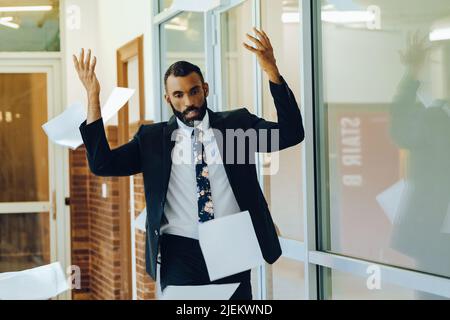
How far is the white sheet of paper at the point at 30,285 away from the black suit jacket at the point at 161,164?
1.61ft

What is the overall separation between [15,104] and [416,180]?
511 centimetres

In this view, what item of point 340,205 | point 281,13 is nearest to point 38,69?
point 281,13

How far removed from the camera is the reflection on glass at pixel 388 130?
247 cm

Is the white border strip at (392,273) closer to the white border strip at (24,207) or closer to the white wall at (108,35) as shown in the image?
the white wall at (108,35)

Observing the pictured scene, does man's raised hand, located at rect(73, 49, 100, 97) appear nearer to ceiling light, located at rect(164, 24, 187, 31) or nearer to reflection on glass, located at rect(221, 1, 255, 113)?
reflection on glass, located at rect(221, 1, 255, 113)

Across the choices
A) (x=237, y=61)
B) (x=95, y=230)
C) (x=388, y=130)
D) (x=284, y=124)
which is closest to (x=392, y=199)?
(x=388, y=130)

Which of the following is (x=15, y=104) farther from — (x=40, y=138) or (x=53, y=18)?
(x=53, y=18)

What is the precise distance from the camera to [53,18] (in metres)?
7.09

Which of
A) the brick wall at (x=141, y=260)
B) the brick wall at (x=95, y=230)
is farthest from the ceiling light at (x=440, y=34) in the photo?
the brick wall at (x=95, y=230)

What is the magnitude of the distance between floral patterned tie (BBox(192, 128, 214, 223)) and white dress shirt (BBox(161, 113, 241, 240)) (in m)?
0.01

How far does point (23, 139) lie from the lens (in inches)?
282

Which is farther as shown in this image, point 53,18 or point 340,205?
point 53,18

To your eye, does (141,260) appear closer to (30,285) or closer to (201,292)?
(30,285)

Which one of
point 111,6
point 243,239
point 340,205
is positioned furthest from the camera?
point 111,6
